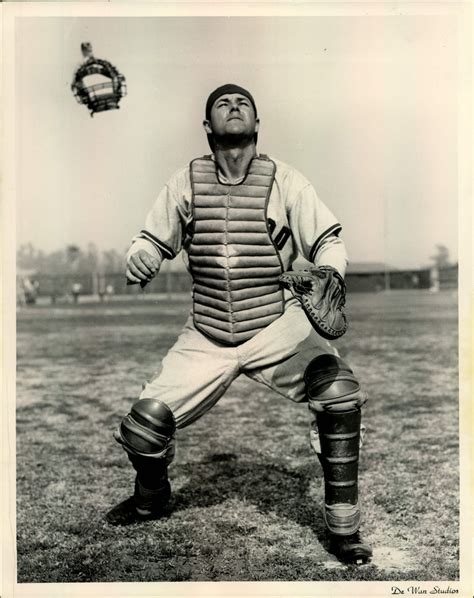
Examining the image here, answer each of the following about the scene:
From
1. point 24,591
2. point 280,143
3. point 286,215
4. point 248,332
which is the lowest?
point 24,591

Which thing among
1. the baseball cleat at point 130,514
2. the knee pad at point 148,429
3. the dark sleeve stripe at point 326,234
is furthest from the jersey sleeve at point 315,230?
the baseball cleat at point 130,514

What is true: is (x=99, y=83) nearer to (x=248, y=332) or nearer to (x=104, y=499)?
(x=248, y=332)

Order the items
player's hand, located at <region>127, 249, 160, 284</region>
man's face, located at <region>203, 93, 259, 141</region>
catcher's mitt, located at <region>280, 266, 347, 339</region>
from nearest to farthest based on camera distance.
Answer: catcher's mitt, located at <region>280, 266, 347, 339</region> → player's hand, located at <region>127, 249, 160, 284</region> → man's face, located at <region>203, 93, 259, 141</region>

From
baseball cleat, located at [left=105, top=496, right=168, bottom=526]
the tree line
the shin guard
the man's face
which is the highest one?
the tree line

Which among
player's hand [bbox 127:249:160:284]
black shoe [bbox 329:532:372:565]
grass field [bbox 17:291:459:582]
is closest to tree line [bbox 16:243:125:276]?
grass field [bbox 17:291:459:582]

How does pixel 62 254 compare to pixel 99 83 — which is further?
pixel 62 254

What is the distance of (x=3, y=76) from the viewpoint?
156 inches

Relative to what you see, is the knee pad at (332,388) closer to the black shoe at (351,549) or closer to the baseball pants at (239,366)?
the baseball pants at (239,366)

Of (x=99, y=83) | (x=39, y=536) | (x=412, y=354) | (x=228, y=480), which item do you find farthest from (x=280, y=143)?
(x=412, y=354)

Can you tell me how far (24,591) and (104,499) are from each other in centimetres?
94

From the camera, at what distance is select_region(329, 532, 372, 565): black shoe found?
3209 millimetres

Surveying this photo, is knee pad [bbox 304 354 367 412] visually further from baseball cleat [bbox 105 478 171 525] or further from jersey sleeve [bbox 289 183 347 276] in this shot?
baseball cleat [bbox 105 478 171 525]

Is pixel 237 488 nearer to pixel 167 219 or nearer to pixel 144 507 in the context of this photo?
pixel 144 507

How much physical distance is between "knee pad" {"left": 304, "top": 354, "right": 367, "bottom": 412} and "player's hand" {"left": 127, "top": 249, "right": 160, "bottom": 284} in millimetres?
883
